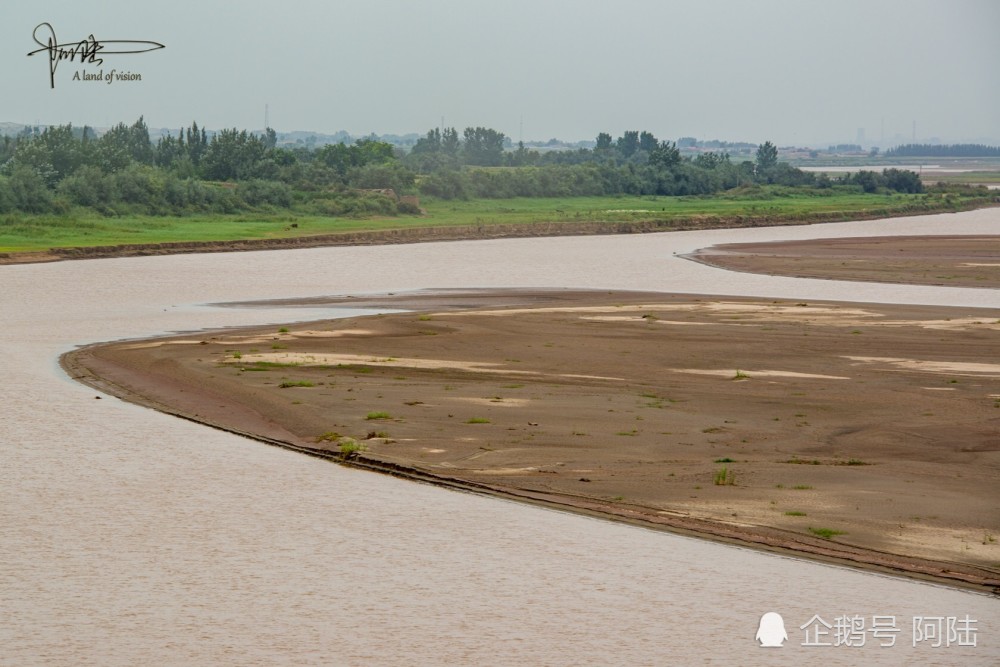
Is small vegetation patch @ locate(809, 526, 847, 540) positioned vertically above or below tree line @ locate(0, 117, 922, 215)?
below

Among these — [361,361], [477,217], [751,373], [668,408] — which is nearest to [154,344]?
[361,361]

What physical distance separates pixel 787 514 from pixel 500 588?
4.58m

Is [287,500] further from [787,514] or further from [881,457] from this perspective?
[881,457]

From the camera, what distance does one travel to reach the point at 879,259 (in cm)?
6341

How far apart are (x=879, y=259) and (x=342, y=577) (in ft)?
171

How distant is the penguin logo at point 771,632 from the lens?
13.2 metres

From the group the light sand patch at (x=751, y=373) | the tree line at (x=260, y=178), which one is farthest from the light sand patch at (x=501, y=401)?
the tree line at (x=260, y=178)

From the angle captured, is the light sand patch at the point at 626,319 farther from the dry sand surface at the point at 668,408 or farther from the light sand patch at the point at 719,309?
the light sand patch at the point at 719,309

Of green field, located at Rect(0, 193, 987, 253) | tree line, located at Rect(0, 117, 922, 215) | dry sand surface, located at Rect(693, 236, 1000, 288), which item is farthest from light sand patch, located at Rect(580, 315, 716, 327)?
tree line, located at Rect(0, 117, 922, 215)

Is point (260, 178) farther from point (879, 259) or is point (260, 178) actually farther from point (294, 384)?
point (294, 384)

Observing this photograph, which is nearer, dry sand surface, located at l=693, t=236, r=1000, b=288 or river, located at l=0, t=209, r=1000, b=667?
river, located at l=0, t=209, r=1000, b=667

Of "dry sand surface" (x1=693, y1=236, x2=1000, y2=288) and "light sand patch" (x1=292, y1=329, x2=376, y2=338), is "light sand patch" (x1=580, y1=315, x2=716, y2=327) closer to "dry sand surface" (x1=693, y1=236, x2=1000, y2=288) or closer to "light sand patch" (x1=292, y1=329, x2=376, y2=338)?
"light sand patch" (x1=292, y1=329, x2=376, y2=338)

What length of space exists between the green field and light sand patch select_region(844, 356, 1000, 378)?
4703cm

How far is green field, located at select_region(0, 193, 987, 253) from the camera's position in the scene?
74562mm
